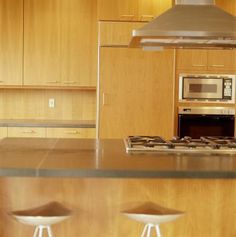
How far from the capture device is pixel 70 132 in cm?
473

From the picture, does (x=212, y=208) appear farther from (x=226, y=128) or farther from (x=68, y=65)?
(x=68, y=65)

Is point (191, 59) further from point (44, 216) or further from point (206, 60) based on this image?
point (44, 216)

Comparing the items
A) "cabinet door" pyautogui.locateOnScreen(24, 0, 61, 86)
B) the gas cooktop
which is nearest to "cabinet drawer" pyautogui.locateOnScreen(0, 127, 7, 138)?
"cabinet door" pyautogui.locateOnScreen(24, 0, 61, 86)

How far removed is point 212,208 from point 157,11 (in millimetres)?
2650

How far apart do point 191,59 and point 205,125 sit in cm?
71

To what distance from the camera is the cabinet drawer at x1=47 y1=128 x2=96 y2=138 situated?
15.5 ft

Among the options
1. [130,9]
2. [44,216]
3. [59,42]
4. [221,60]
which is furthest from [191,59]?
Result: [44,216]

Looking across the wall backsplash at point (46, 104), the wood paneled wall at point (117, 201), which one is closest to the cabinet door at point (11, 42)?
the wall backsplash at point (46, 104)

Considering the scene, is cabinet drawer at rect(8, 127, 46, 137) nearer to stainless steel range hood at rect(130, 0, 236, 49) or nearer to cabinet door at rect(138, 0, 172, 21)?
cabinet door at rect(138, 0, 172, 21)

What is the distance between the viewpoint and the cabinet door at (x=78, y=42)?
488cm

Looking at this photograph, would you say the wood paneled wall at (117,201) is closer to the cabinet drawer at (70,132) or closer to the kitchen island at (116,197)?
the kitchen island at (116,197)

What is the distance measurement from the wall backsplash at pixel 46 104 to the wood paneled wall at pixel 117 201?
2.86m

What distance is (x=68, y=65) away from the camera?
490 centimetres

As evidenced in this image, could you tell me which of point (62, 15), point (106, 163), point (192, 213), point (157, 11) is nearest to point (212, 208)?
point (192, 213)
